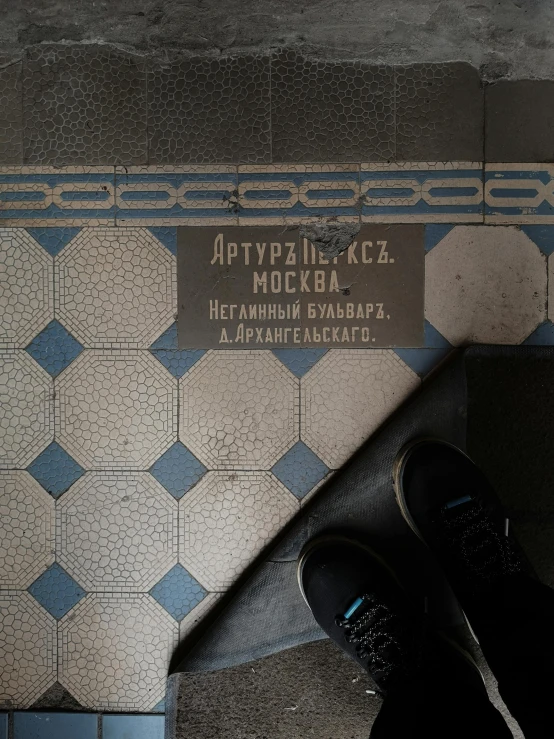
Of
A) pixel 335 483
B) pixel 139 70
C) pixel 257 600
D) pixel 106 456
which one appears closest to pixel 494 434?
pixel 335 483

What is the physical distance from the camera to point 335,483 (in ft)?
3.92

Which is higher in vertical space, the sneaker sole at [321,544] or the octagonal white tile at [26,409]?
the octagonal white tile at [26,409]

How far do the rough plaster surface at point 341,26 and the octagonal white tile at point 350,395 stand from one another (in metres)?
0.68

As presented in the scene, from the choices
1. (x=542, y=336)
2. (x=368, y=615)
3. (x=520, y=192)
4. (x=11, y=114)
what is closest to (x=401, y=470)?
(x=368, y=615)

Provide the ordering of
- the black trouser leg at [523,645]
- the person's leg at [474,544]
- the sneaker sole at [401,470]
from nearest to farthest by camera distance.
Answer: the black trouser leg at [523,645], the person's leg at [474,544], the sneaker sole at [401,470]

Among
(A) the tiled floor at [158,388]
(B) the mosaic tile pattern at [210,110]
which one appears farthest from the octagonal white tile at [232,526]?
(B) the mosaic tile pattern at [210,110]

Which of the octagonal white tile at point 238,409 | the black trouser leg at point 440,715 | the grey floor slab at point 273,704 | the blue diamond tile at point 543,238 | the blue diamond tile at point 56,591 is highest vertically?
the blue diamond tile at point 543,238

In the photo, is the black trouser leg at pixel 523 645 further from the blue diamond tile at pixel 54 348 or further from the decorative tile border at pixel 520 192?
the blue diamond tile at pixel 54 348

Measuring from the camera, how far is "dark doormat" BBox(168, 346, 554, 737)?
119cm

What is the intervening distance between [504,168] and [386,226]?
295 millimetres

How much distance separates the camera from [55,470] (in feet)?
4.14

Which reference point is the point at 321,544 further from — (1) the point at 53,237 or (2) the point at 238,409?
(1) the point at 53,237

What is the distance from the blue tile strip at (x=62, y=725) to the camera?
125 centimetres

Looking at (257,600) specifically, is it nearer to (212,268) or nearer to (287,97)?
(212,268)
